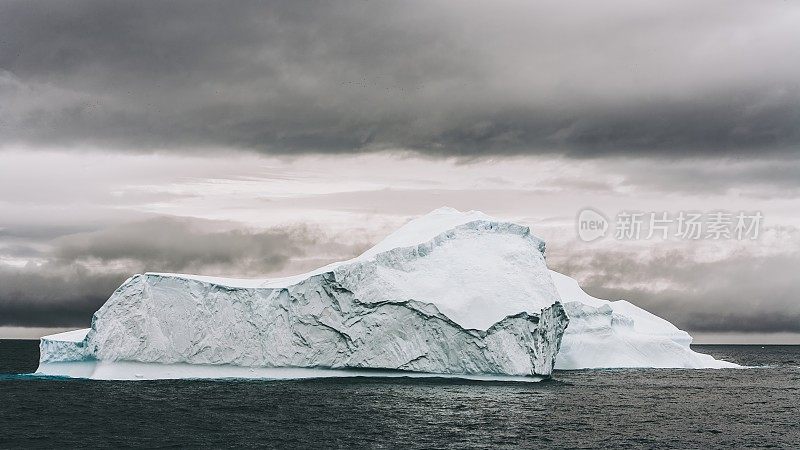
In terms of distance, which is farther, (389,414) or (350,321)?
(350,321)

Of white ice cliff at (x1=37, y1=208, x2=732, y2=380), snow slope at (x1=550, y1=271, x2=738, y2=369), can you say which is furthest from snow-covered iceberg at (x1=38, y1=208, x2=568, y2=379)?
snow slope at (x1=550, y1=271, x2=738, y2=369)

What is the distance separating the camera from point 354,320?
41438 mm

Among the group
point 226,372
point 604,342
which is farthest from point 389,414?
point 604,342

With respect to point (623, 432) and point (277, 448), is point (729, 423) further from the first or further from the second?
point (277, 448)

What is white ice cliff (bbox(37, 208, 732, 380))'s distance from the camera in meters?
41.0

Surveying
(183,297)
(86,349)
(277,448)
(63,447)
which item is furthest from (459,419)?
(86,349)

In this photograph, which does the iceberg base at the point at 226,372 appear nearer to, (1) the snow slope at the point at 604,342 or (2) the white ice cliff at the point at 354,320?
(2) the white ice cliff at the point at 354,320

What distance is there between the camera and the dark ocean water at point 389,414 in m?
26.0

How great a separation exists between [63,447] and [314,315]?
727 inches

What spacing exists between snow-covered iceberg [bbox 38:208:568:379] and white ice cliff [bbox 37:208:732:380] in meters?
0.06

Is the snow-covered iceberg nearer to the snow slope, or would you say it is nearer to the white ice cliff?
the white ice cliff

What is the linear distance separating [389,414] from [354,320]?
11.5 metres

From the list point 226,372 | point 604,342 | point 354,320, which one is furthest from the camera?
point 604,342

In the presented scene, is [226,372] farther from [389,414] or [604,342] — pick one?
[604,342]
